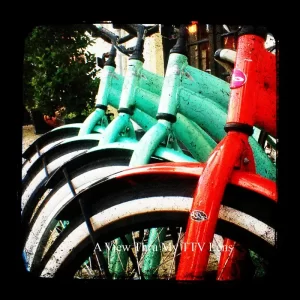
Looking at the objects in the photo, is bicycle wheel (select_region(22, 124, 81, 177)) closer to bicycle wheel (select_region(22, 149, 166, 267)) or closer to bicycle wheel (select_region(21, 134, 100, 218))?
bicycle wheel (select_region(21, 134, 100, 218))

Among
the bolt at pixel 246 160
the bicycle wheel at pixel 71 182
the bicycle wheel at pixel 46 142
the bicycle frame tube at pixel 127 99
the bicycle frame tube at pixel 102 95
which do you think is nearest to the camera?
the bolt at pixel 246 160

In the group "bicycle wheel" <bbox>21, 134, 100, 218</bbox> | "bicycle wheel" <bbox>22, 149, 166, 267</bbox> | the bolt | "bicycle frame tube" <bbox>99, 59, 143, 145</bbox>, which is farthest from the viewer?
"bicycle wheel" <bbox>21, 134, 100, 218</bbox>

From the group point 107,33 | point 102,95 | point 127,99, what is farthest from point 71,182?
point 107,33

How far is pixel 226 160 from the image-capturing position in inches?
32.9

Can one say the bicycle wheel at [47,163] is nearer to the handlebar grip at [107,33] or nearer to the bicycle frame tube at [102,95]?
the bicycle frame tube at [102,95]

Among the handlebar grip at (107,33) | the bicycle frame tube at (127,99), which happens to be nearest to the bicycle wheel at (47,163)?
the bicycle frame tube at (127,99)

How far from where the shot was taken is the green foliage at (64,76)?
1669mm

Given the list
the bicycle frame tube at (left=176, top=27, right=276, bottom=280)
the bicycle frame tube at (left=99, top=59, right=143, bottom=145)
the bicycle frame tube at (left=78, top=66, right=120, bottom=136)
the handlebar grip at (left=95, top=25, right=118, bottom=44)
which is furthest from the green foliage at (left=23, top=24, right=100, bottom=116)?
the bicycle frame tube at (left=176, top=27, right=276, bottom=280)

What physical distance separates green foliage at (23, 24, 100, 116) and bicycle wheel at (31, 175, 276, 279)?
2.79 feet

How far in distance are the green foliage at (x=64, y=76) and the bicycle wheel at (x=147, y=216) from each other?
85 cm

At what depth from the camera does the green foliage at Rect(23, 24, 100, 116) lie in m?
1.67

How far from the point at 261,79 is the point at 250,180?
305 mm
